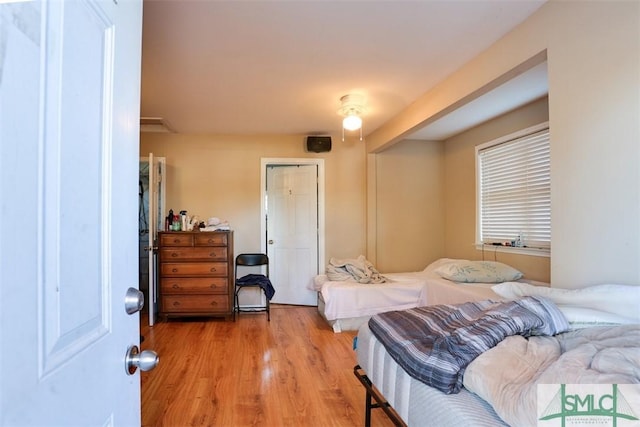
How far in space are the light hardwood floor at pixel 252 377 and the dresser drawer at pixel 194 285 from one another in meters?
0.37

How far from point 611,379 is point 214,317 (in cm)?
403

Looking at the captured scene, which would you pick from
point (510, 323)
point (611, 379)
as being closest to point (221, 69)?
point (510, 323)

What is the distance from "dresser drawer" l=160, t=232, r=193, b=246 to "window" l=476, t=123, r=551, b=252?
345 cm

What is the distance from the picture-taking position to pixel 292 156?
4758mm

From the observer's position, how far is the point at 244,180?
15.4ft

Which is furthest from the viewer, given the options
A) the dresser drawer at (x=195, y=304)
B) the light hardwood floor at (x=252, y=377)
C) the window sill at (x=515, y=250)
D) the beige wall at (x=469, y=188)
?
the dresser drawer at (x=195, y=304)

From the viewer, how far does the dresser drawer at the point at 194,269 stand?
4.00m

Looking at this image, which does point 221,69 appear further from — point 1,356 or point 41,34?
point 1,356

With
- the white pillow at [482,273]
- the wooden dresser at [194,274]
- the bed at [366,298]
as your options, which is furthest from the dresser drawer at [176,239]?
the white pillow at [482,273]

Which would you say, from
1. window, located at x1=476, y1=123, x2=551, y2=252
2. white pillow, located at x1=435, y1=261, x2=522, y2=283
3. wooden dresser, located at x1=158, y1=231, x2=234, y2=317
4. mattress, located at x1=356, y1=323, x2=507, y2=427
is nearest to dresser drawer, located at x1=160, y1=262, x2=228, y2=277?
wooden dresser, located at x1=158, y1=231, x2=234, y2=317

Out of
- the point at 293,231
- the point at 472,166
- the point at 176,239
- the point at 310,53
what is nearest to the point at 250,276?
the point at 293,231

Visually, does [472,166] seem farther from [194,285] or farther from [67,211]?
[67,211]

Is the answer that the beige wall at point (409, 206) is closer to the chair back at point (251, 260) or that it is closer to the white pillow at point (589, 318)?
the chair back at point (251, 260)

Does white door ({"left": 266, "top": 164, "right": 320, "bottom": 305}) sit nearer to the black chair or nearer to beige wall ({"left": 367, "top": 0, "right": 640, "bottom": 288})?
the black chair
